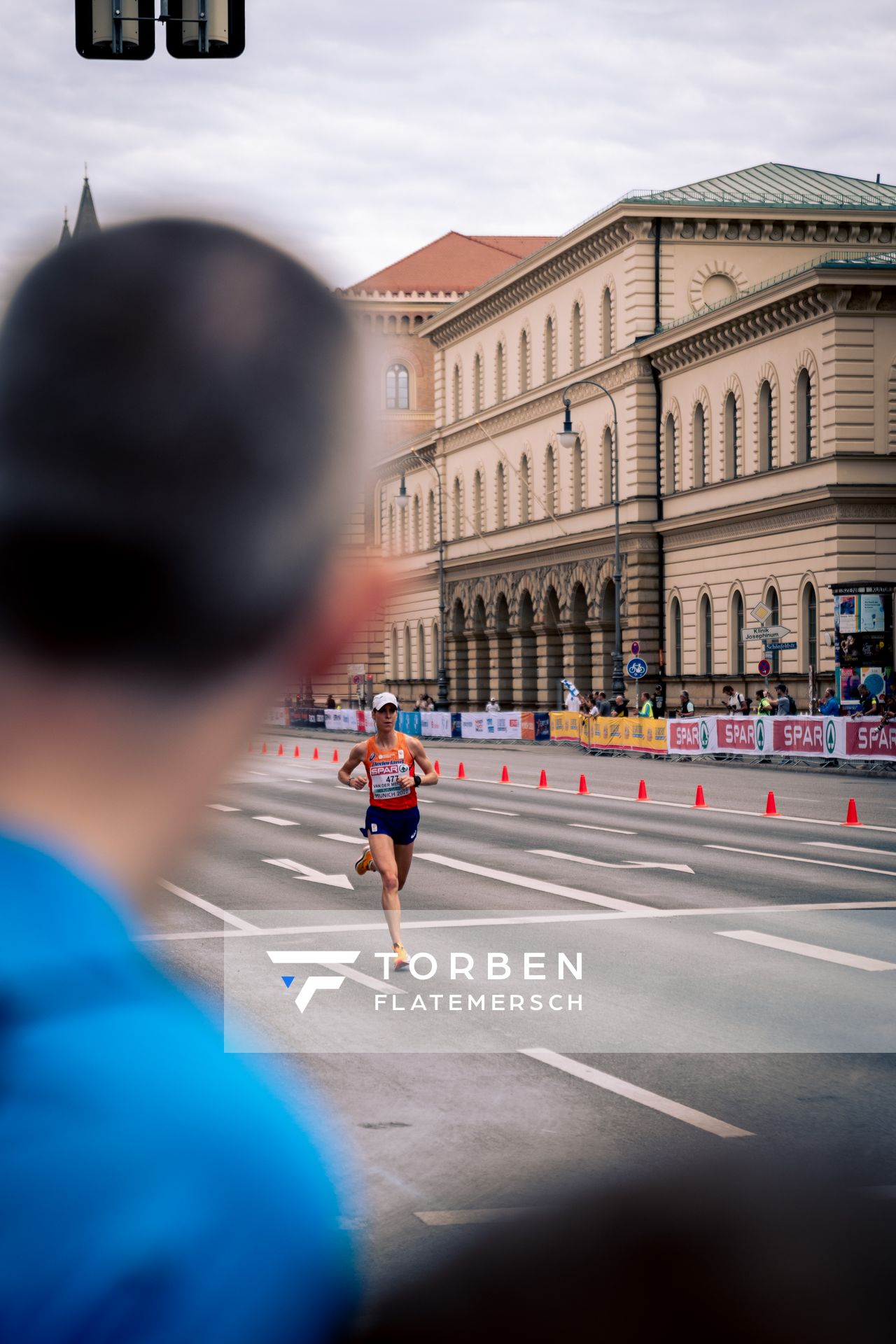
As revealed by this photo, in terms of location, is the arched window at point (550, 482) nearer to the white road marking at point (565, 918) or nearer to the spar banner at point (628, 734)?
the spar banner at point (628, 734)

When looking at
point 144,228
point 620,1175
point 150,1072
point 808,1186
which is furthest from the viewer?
point 808,1186

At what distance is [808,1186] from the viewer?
1651 mm

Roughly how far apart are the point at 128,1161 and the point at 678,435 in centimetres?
6110

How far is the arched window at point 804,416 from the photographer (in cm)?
5116

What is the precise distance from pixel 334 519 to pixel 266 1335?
47 cm

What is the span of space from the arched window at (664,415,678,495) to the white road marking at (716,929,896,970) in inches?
1917

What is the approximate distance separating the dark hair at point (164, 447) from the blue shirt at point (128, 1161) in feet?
0.49

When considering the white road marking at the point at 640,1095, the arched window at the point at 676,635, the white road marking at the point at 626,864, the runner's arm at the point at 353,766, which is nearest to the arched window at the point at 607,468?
the arched window at the point at 676,635

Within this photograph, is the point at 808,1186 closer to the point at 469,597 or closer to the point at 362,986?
the point at 362,986

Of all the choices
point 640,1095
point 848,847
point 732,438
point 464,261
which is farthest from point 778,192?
point 640,1095

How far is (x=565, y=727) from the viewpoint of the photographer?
55.8m

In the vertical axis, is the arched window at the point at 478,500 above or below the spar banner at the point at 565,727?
above

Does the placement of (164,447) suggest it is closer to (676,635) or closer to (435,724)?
(676,635)

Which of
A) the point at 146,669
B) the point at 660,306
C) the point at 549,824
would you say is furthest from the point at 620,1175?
the point at 660,306
